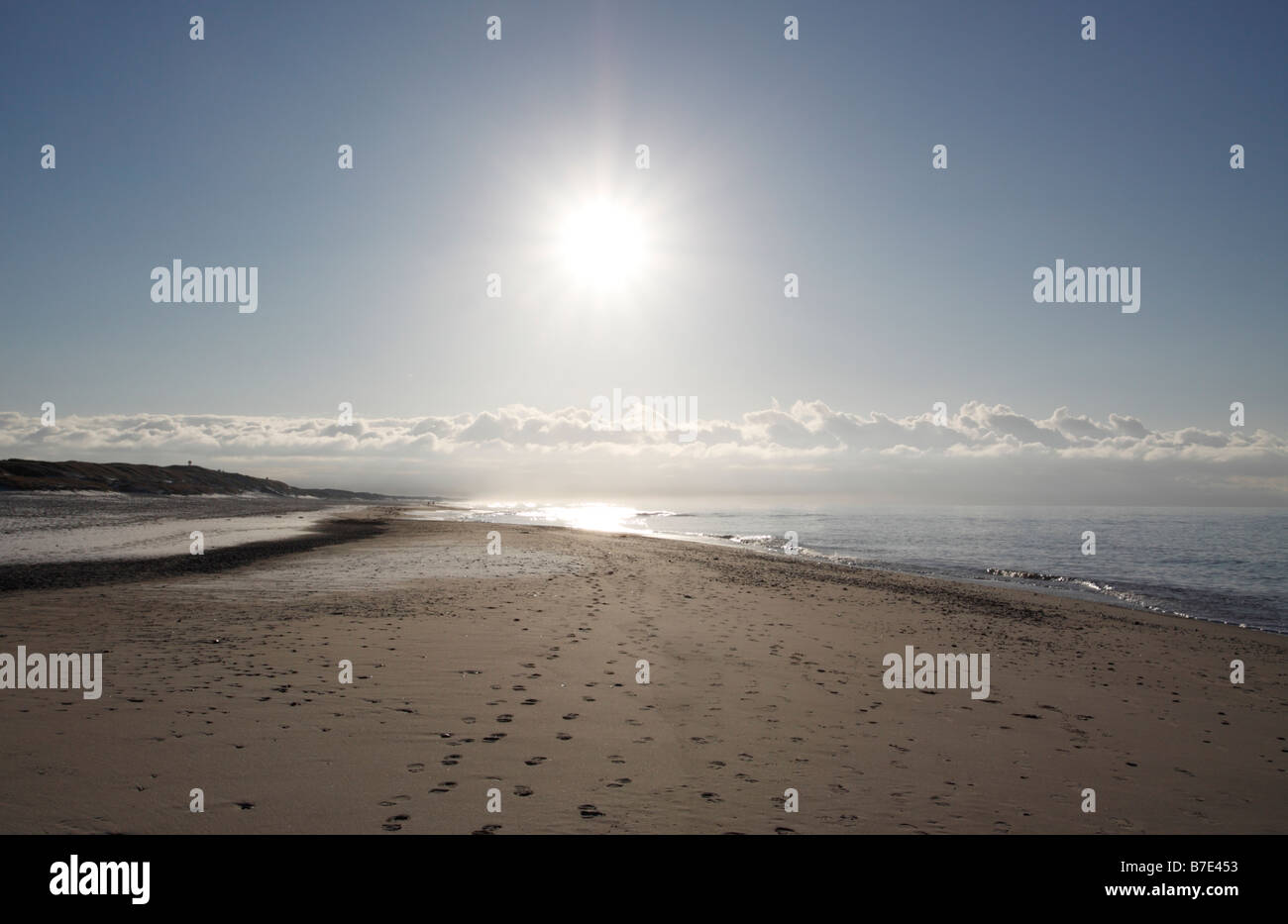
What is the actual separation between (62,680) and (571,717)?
8829 mm

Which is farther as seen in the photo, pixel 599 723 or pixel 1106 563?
pixel 1106 563

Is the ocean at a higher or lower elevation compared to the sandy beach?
lower

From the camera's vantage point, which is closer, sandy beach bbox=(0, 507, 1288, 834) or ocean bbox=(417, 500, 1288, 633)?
sandy beach bbox=(0, 507, 1288, 834)

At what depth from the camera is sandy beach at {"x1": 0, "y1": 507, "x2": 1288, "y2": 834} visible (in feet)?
23.7

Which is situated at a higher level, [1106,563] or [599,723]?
[599,723]

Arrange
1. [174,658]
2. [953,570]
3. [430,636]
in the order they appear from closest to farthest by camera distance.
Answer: [174,658] < [430,636] < [953,570]

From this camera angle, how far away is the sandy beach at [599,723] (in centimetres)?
722

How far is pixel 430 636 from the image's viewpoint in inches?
597

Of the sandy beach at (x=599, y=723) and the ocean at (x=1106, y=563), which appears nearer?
the sandy beach at (x=599, y=723)

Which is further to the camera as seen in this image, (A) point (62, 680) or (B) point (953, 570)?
(B) point (953, 570)

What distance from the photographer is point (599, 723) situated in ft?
32.8
